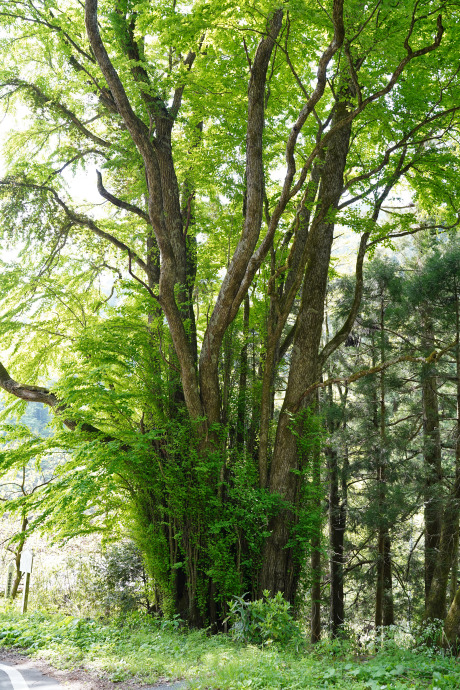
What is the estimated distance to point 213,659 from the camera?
14.3ft

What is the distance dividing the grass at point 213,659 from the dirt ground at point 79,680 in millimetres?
81

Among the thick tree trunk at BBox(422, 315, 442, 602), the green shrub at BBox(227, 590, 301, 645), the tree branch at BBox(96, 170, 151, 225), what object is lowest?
→ the green shrub at BBox(227, 590, 301, 645)

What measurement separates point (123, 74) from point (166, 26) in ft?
4.83

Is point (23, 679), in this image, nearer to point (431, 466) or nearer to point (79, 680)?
point (79, 680)

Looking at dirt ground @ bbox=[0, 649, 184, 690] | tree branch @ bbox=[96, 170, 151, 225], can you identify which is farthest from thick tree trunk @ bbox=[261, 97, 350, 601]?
dirt ground @ bbox=[0, 649, 184, 690]

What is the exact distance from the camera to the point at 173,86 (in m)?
8.02

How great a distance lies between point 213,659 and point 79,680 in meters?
1.14

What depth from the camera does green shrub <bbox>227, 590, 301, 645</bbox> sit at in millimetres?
5227

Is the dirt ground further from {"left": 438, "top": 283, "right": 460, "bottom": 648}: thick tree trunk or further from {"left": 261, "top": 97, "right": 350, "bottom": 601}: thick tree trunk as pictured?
{"left": 438, "top": 283, "right": 460, "bottom": 648}: thick tree trunk

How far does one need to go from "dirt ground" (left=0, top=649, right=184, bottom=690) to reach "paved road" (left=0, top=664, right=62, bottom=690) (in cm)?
7

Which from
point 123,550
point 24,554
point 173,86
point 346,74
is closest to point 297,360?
point 346,74

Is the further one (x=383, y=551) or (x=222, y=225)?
(x=383, y=551)

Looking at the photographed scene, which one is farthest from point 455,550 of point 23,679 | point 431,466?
point 23,679

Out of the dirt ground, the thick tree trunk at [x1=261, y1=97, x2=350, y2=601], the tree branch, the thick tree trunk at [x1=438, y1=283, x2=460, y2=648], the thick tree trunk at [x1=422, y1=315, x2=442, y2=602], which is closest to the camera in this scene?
the dirt ground
